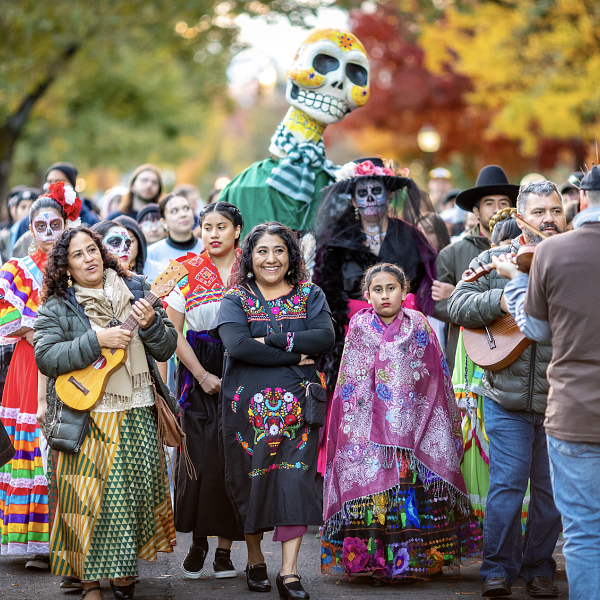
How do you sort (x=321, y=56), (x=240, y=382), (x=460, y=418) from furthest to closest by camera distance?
(x=321, y=56), (x=460, y=418), (x=240, y=382)

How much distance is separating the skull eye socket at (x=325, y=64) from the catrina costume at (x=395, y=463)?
2792 millimetres

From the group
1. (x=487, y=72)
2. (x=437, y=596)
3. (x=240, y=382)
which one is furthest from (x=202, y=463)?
(x=487, y=72)

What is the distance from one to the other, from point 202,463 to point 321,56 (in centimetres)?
367

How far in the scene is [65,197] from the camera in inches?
235

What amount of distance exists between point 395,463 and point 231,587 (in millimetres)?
1205

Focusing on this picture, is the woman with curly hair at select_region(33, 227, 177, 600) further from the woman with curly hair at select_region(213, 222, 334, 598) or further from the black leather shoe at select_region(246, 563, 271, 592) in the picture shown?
the black leather shoe at select_region(246, 563, 271, 592)

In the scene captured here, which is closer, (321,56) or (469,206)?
(469,206)

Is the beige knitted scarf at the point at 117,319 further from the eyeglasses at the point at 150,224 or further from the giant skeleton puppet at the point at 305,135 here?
the eyeglasses at the point at 150,224

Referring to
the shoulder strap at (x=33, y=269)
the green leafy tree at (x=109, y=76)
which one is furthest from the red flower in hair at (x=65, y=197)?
the green leafy tree at (x=109, y=76)

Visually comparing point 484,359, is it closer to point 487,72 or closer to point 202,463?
point 202,463

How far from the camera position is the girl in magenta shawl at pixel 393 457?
209 inches

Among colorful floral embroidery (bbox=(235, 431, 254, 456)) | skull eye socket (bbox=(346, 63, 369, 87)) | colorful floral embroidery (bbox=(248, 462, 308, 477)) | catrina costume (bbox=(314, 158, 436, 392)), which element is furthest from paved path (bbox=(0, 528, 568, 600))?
skull eye socket (bbox=(346, 63, 369, 87))

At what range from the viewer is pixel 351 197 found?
21.5 feet

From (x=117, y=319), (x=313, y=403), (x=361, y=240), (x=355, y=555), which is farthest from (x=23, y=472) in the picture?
(x=361, y=240)
